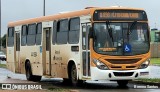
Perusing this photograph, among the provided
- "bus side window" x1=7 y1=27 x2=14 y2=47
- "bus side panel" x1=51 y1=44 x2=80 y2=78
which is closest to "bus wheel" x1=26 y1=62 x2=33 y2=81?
"bus side window" x1=7 y1=27 x2=14 y2=47

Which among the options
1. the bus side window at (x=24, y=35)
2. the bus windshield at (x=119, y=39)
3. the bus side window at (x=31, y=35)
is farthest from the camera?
the bus side window at (x=24, y=35)

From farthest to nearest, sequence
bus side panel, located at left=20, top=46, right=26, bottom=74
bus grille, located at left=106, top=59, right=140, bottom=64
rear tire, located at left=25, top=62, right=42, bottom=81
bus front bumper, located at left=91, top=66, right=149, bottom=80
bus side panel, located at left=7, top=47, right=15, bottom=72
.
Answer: bus side panel, located at left=7, top=47, right=15, bottom=72
bus side panel, located at left=20, top=46, right=26, bottom=74
rear tire, located at left=25, top=62, right=42, bottom=81
bus grille, located at left=106, top=59, right=140, bottom=64
bus front bumper, located at left=91, top=66, right=149, bottom=80

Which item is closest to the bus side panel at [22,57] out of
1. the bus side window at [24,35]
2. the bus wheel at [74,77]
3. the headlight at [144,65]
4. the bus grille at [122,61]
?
the bus side window at [24,35]

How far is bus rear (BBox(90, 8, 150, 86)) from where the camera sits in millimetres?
19578

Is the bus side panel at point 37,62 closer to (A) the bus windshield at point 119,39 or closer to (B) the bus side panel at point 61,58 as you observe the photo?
(B) the bus side panel at point 61,58

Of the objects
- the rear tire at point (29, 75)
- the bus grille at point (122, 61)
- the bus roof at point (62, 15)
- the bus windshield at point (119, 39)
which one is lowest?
the rear tire at point (29, 75)

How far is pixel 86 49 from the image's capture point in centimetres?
2030

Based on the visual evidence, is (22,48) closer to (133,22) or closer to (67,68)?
(67,68)

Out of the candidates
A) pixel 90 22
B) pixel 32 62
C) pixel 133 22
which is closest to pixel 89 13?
pixel 90 22

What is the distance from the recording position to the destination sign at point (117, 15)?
2002 cm

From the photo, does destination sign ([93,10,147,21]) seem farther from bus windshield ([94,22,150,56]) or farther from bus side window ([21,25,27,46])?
bus side window ([21,25,27,46])

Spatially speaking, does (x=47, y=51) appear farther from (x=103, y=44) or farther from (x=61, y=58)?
(x=103, y=44)

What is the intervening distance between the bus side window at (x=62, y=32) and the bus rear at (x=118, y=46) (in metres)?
2.79

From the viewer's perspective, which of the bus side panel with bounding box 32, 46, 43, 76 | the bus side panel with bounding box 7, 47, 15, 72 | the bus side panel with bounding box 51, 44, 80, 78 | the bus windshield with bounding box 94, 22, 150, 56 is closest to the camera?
the bus windshield with bounding box 94, 22, 150, 56
